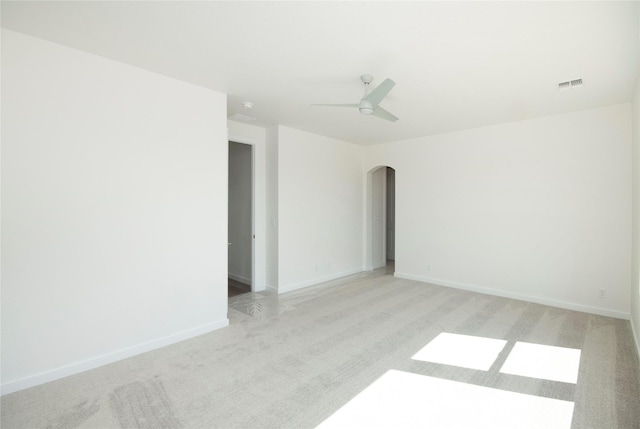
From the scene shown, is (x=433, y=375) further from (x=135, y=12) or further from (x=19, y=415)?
(x=135, y=12)

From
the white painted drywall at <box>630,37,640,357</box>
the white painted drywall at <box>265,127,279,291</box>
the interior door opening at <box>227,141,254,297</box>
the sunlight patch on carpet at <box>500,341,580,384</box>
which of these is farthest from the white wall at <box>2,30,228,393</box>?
the white painted drywall at <box>630,37,640,357</box>

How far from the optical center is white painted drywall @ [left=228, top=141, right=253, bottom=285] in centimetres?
532

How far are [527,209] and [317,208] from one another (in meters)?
3.21

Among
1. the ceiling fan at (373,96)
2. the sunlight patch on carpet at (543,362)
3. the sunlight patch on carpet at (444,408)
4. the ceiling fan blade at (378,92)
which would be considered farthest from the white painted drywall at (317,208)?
the sunlight patch on carpet at (543,362)

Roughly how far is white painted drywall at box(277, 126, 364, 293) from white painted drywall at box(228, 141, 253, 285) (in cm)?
61

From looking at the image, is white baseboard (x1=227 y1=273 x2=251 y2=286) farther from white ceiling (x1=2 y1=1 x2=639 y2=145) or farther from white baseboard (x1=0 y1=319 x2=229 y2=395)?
white ceiling (x1=2 y1=1 x2=639 y2=145)

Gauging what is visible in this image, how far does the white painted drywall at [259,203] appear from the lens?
4.98 m

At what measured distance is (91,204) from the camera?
260cm

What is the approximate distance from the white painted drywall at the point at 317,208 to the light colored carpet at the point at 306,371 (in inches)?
47.1

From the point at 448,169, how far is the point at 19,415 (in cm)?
563

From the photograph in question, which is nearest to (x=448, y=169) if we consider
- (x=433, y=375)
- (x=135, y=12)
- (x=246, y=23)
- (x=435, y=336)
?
(x=435, y=336)

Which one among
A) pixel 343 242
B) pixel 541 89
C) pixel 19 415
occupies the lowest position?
pixel 19 415

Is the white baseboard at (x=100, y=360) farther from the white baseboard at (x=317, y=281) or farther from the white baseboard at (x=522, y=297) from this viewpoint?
the white baseboard at (x=522, y=297)

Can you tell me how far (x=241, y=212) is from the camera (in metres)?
5.56
